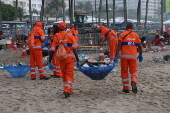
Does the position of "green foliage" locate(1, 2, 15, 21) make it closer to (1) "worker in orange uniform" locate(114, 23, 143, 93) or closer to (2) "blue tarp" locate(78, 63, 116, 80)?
(2) "blue tarp" locate(78, 63, 116, 80)

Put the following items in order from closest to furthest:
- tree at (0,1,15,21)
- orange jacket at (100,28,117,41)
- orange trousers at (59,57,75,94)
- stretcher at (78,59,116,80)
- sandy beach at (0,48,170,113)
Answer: sandy beach at (0,48,170,113), orange trousers at (59,57,75,94), stretcher at (78,59,116,80), orange jacket at (100,28,117,41), tree at (0,1,15,21)

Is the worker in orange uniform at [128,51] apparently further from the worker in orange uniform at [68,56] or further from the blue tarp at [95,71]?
the worker in orange uniform at [68,56]

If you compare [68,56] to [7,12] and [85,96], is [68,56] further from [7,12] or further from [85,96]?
[7,12]

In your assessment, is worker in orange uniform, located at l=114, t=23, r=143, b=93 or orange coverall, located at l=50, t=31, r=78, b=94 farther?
worker in orange uniform, located at l=114, t=23, r=143, b=93

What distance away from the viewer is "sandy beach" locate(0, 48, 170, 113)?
684cm

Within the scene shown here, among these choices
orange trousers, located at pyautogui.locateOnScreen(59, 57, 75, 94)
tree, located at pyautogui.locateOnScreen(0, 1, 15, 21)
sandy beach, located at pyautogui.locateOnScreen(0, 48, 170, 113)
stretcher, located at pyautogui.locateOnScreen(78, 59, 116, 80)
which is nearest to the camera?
sandy beach, located at pyautogui.locateOnScreen(0, 48, 170, 113)

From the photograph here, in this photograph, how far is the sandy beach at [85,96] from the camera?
269 inches

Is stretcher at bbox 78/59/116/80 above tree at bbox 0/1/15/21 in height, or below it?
below

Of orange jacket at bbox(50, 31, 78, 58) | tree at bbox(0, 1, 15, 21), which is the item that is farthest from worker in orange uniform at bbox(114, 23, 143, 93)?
tree at bbox(0, 1, 15, 21)

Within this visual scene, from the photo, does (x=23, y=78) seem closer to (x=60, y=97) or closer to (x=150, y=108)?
(x=60, y=97)

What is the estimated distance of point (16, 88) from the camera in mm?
9438

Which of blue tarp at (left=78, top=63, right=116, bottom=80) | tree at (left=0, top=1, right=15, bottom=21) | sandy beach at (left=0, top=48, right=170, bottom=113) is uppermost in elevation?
tree at (left=0, top=1, right=15, bottom=21)

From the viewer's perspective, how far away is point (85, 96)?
26.7ft

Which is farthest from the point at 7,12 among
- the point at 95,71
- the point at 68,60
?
the point at 68,60
